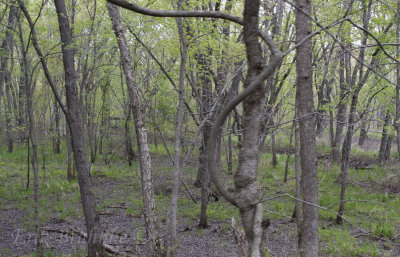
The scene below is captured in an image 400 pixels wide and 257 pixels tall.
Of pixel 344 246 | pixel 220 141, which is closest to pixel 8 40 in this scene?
pixel 220 141

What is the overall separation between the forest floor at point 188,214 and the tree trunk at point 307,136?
0.41 m

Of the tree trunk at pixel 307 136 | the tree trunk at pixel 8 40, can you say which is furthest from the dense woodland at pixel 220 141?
the tree trunk at pixel 8 40

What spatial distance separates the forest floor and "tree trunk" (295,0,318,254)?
41cm

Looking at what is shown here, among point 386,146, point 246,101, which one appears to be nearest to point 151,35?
point 246,101

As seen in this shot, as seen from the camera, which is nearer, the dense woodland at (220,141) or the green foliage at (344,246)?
the dense woodland at (220,141)

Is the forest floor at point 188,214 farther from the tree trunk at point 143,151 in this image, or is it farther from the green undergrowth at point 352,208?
the tree trunk at point 143,151

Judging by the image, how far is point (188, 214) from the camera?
24.9ft

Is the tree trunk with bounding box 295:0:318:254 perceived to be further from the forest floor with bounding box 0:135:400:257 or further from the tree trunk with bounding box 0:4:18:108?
the tree trunk with bounding box 0:4:18:108

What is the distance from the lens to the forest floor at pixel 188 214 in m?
5.44

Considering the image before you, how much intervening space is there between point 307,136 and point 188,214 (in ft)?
17.0

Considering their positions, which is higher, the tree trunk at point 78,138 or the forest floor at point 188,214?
the tree trunk at point 78,138

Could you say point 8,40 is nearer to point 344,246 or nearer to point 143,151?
point 143,151

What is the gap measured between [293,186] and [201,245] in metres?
4.70

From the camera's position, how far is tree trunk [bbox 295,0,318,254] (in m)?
2.95
